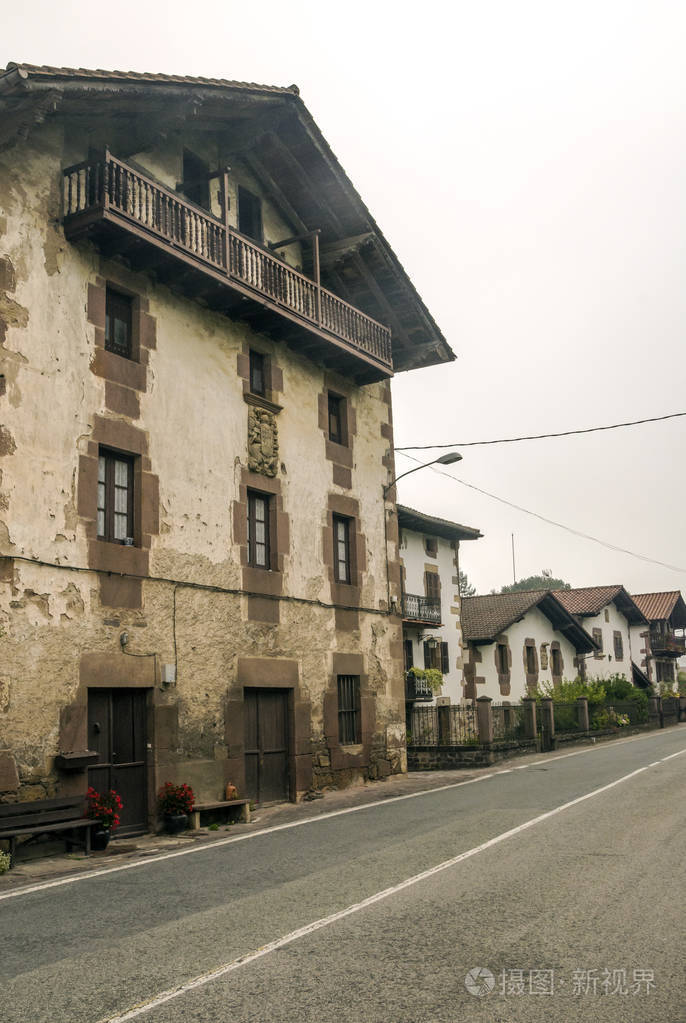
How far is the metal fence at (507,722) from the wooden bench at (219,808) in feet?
43.2

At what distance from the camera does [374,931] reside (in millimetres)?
6570

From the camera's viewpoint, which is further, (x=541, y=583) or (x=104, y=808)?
(x=541, y=583)

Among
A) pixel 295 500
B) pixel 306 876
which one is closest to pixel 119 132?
pixel 295 500

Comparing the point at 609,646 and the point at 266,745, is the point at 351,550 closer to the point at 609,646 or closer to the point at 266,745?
the point at 266,745

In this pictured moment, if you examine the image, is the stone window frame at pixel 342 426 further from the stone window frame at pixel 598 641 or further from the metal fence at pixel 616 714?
the stone window frame at pixel 598 641

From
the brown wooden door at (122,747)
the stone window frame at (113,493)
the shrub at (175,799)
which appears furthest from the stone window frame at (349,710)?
the stone window frame at (113,493)

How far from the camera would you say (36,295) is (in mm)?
13422

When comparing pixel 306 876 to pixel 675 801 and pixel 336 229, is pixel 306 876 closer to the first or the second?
pixel 675 801

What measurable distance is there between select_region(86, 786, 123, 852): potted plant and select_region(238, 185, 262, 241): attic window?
36.9ft

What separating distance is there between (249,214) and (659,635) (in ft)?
175

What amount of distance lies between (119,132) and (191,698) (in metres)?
9.43

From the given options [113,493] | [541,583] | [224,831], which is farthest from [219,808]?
[541,583]

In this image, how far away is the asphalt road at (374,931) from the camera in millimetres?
5070

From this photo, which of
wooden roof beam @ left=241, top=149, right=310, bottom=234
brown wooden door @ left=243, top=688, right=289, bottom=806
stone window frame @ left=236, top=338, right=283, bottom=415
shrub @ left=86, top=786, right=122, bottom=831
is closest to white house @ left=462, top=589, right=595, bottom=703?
brown wooden door @ left=243, top=688, right=289, bottom=806
